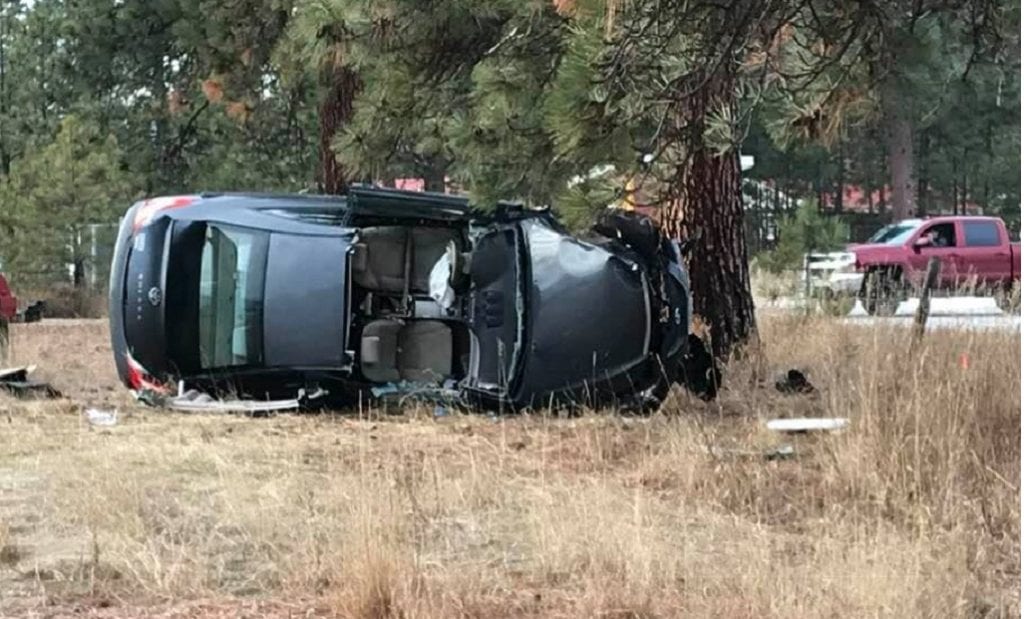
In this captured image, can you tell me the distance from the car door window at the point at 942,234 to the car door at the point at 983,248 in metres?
0.22

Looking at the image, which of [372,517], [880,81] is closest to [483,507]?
[372,517]

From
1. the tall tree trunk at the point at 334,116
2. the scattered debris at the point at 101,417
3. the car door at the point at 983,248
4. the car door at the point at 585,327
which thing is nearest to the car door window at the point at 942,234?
the car door at the point at 983,248

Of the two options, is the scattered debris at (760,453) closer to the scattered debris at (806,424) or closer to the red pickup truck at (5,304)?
the scattered debris at (806,424)

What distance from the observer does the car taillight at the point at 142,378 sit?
30.1 ft

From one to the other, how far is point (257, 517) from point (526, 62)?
99.8 inches

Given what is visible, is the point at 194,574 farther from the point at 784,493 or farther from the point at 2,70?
the point at 2,70

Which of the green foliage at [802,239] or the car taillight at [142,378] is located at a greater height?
the green foliage at [802,239]

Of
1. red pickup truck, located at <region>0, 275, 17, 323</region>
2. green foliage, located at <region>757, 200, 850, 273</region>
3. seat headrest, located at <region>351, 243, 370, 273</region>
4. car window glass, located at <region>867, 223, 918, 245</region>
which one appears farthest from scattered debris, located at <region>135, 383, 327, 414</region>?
car window glass, located at <region>867, 223, 918, 245</region>

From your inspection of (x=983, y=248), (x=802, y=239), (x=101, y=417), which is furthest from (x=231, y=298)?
(x=802, y=239)

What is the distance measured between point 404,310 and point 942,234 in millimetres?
16606

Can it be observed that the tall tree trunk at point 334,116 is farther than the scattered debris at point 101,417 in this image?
Yes

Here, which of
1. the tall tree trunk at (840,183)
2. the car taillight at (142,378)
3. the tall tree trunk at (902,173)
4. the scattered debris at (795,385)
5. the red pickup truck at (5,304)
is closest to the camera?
the car taillight at (142,378)

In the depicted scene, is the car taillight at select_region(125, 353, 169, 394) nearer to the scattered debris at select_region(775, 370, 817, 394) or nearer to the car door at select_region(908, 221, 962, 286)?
the scattered debris at select_region(775, 370, 817, 394)

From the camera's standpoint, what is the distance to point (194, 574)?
4777 millimetres
